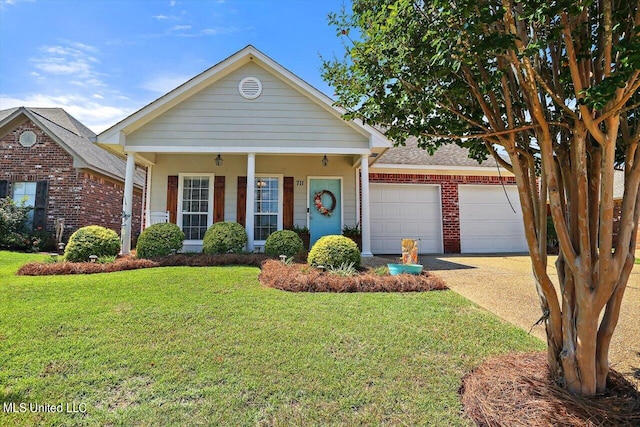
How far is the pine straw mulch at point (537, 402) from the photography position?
2203 mm

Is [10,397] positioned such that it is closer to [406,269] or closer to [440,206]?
[406,269]

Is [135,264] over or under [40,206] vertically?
under

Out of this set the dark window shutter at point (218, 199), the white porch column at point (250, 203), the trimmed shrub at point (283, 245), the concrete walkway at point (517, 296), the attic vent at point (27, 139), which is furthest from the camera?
the attic vent at point (27, 139)

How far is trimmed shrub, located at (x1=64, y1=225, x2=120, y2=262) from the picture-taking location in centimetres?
759

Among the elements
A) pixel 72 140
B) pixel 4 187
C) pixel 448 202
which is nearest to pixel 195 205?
pixel 72 140

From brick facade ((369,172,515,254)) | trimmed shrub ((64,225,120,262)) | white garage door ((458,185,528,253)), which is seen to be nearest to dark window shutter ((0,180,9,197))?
trimmed shrub ((64,225,120,262))

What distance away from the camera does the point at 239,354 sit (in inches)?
126

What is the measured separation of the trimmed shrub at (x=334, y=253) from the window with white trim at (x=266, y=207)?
11.2 feet

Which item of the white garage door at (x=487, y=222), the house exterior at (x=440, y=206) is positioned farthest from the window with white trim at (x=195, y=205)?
the white garage door at (x=487, y=222)

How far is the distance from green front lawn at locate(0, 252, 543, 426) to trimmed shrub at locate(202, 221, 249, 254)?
310cm

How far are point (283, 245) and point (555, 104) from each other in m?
6.35

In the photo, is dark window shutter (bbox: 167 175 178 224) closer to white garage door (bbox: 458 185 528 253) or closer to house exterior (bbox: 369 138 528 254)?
house exterior (bbox: 369 138 528 254)

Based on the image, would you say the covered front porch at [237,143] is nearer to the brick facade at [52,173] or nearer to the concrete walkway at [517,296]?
the concrete walkway at [517,296]

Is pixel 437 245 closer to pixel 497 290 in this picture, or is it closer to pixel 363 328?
pixel 497 290
